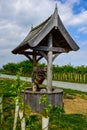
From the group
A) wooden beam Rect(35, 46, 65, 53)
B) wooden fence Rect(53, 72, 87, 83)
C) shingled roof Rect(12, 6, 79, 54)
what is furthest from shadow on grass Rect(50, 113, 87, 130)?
wooden fence Rect(53, 72, 87, 83)

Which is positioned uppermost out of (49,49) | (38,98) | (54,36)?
(54,36)

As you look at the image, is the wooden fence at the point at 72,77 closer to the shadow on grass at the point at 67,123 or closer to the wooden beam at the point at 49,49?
the wooden beam at the point at 49,49

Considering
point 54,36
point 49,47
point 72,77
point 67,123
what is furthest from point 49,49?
point 72,77

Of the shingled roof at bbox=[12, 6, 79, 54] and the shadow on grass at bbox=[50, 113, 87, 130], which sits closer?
the shadow on grass at bbox=[50, 113, 87, 130]

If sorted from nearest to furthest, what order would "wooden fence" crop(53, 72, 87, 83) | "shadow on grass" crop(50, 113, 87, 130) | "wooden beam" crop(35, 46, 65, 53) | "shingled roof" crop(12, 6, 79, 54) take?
"shadow on grass" crop(50, 113, 87, 130) → "shingled roof" crop(12, 6, 79, 54) → "wooden beam" crop(35, 46, 65, 53) → "wooden fence" crop(53, 72, 87, 83)

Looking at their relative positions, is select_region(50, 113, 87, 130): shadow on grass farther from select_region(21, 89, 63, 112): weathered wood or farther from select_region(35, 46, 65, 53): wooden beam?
select_region(35, 46, 65, 53): wooden beam

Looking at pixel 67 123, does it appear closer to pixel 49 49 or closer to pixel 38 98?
pixel 38 98

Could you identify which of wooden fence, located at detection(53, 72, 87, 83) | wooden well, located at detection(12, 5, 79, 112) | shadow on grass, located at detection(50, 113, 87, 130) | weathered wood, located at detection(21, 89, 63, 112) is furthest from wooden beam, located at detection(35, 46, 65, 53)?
wooden fence, located at detection(53, 72, 87, 83)

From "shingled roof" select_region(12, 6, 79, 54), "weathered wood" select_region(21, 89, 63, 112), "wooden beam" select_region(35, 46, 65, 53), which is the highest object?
"shingled roof" select_region(12, 6, 79, 54)

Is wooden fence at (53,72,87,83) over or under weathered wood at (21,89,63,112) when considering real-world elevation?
over

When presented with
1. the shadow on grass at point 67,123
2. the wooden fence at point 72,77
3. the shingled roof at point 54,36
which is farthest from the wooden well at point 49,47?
the wooden fence at point 72,77

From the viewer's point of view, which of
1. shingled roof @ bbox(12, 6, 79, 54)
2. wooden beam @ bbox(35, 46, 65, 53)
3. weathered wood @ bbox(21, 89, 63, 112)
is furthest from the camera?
wooden beam @ bbox(35, 46, 65, 53)

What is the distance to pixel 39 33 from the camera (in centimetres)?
1136

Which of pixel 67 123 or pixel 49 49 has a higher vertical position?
pixel 49 49
